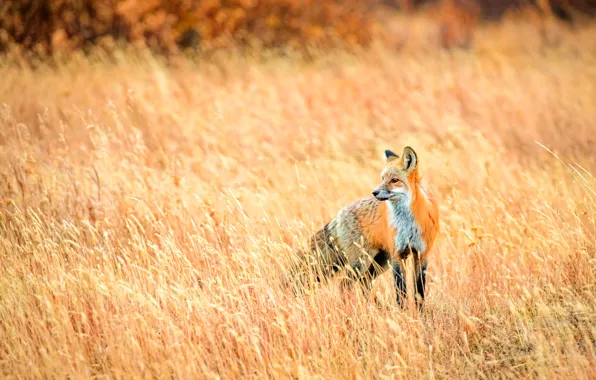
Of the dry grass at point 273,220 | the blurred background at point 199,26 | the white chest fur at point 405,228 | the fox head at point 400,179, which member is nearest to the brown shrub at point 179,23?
the blurred background at point 199,26

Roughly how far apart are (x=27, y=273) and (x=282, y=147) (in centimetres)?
453

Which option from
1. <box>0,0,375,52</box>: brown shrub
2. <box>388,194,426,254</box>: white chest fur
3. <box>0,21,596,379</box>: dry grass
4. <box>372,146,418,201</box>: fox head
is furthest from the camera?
<box>0,0,375,52</box>: brown shrub

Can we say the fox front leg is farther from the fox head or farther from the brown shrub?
the brown shrub

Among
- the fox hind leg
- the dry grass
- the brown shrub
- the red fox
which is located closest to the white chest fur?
the red fox

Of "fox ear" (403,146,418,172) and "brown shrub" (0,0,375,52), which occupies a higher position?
"brown shrub" (0,0,375,52)

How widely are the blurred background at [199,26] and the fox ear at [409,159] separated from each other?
30.0 feet

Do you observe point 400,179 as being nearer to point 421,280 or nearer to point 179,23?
point 421,280

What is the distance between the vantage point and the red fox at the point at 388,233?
458 cm

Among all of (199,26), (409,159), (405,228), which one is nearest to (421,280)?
(405,228)

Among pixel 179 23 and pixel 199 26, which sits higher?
pixel 179 23

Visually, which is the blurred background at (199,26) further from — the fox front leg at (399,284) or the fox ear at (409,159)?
the fox front leg at (399,284)

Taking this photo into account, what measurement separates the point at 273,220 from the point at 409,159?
1.74 metres

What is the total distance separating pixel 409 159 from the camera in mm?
4551

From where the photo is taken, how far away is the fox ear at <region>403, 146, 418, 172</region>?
450 cm
